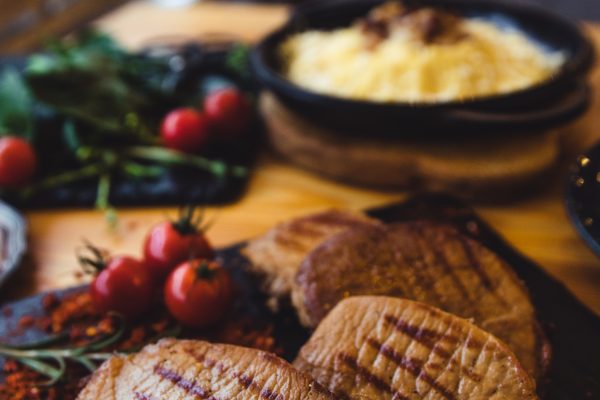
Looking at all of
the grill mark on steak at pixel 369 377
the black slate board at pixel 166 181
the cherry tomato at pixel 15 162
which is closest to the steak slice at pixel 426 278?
the grill mark on steak at pixel 369 377

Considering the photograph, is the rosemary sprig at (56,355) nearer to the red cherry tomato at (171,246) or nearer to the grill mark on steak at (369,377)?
the red cherry tomato at (171,246)

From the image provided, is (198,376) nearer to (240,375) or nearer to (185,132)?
Result: (240,375)

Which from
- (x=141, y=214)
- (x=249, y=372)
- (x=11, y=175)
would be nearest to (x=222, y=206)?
(x=141, y=214)

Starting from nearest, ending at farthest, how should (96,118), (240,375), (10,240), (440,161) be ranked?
1. (240,375)
2. (10,240)
3. (440,161)
4. (96,118)

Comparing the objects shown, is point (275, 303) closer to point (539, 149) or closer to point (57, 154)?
point (539, 149)

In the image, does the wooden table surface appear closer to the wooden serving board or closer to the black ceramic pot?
the wooden serving board

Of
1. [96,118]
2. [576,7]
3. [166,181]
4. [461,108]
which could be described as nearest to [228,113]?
[166,181]

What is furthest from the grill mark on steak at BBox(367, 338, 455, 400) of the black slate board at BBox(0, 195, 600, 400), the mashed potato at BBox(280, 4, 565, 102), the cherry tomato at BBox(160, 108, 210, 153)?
the cherry tomato at BBox(160, 108, 210, 153)
